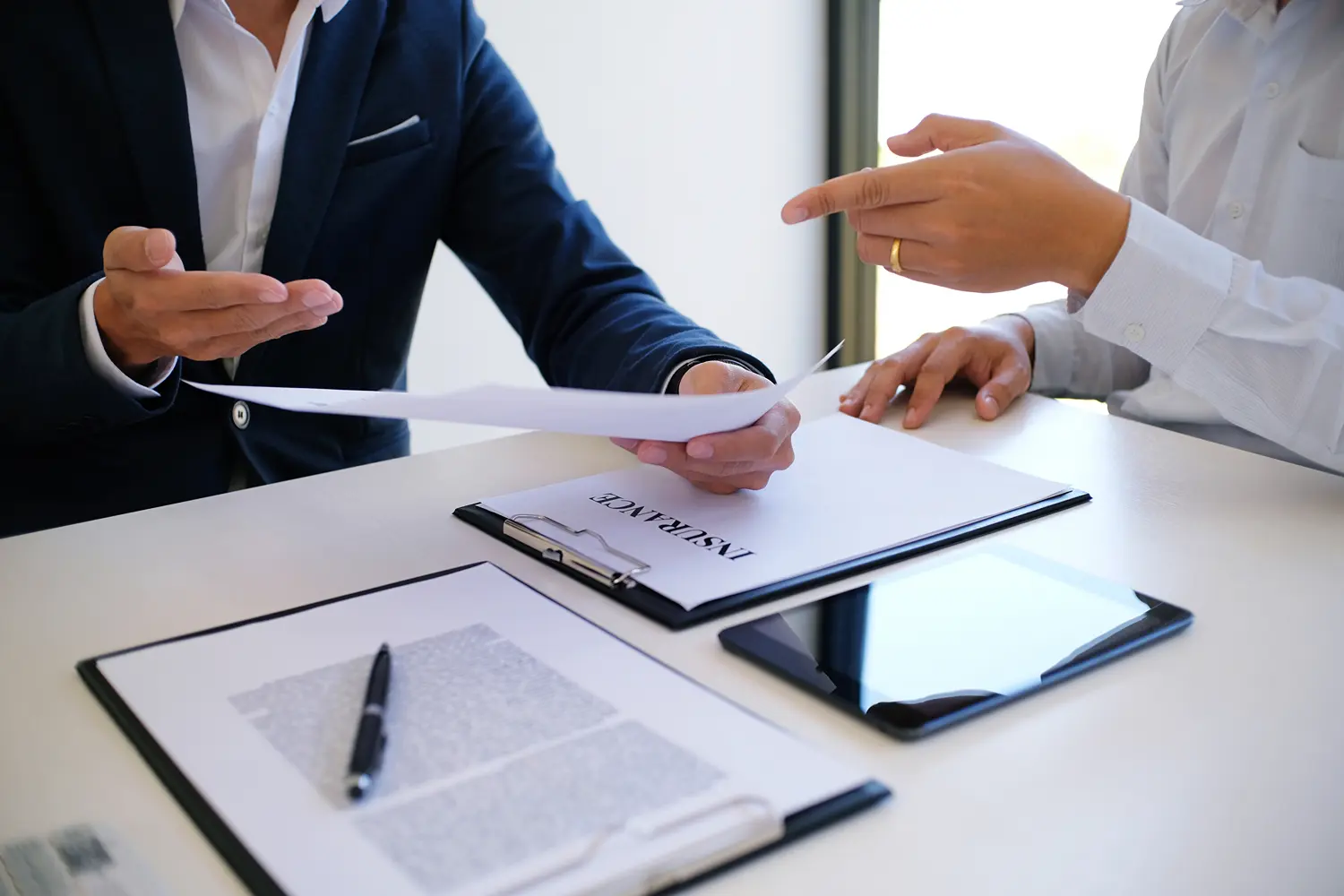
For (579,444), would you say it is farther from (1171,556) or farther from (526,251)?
(1171,556)

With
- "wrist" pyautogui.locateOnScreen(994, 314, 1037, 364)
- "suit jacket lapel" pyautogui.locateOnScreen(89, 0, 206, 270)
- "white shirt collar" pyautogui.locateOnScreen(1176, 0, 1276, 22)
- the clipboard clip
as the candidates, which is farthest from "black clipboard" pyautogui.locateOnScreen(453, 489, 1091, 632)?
"white shirt collar" pyautogui.locateOnScreen(1176, 0, 1276, 22)

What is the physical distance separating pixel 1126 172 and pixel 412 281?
34.3 inches

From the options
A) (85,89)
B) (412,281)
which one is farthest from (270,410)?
(85,89)

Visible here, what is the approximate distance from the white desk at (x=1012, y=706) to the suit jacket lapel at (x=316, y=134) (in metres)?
0.30

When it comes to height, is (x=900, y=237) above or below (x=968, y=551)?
above

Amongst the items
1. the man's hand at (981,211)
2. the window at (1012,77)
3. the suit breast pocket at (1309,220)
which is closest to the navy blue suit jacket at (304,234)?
the man's hand at (981,211)

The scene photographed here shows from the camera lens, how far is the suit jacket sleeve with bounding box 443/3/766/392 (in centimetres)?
127

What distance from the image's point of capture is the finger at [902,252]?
91cm

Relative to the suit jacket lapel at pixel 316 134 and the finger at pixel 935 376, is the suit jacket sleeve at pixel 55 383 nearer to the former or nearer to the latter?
the suit jacket lapel at pixel 316 134

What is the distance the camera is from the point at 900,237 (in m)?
0.91

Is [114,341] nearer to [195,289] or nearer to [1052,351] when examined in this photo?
[195,289]

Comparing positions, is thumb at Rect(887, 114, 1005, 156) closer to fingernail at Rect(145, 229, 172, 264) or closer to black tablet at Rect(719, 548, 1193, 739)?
black tablet at Rect(719, 548, 1193, 739)

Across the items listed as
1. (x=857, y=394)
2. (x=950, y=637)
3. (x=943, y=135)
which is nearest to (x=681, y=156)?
(x=857, y=394)

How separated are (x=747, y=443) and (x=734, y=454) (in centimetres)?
1
